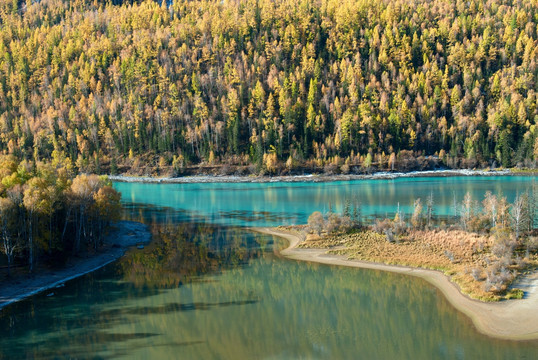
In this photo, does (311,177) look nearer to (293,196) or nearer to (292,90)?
(293,196)

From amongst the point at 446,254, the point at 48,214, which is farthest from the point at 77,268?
the point at 446,254

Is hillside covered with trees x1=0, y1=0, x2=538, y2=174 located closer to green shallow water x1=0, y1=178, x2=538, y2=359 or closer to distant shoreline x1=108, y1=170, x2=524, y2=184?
distant shoreline x1=108, y1=170, x2=524, y2=184

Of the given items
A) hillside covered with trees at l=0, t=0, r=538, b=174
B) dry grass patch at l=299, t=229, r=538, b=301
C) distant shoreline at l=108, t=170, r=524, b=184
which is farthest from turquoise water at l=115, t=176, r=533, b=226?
hillside covered with trees at l=0, t=0, r=538, b=174

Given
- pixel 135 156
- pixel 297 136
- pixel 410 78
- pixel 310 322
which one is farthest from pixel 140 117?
pixel 310 322

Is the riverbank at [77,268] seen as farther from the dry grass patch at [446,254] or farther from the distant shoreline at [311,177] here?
→ the distant shoreline at [311,177]

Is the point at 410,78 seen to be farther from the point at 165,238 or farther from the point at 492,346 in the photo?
the point at 492,346

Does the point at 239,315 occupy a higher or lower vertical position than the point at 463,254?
lower
